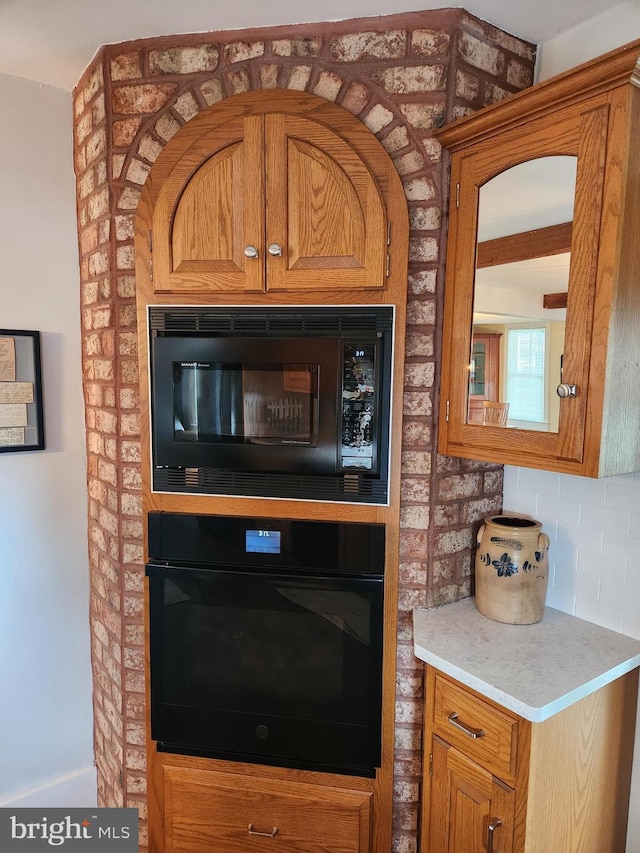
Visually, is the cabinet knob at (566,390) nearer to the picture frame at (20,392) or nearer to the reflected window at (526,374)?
the reflected window at (526,374)

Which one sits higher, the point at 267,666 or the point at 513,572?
the point at 513,572

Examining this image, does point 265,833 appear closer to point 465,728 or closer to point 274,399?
point 465,728

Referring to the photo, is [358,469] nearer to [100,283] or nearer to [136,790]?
[100,283]

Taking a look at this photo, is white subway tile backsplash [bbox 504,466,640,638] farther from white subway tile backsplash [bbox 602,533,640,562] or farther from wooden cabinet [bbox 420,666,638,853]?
wooden cabinet [bbox 420,666,638,853]

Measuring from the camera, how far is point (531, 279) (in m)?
1.29

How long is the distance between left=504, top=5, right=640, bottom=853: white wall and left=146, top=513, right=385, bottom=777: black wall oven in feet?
1.79

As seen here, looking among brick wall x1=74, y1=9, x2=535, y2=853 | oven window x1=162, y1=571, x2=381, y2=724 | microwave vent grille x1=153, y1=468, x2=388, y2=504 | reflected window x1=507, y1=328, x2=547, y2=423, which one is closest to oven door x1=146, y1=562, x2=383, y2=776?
oven window x1=162, y1=571, x2=381, y2=724

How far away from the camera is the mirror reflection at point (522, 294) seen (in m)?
1.23

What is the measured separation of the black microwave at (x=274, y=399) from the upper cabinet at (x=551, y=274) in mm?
227

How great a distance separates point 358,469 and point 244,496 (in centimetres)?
34

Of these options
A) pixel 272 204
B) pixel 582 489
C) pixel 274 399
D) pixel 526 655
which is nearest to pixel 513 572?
pixel 526 655

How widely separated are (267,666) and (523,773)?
2.35 ft

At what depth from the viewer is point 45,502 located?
1.87 metres

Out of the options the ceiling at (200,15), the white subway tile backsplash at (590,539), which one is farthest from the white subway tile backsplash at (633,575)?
the ceiling at (200,15)
